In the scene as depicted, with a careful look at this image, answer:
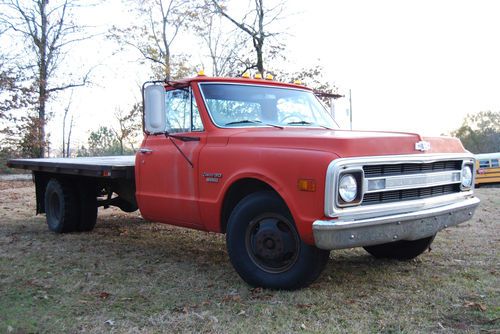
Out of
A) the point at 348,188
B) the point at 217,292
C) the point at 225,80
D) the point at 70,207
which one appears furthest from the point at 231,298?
the point at 70,207

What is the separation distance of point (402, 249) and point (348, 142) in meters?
2.19

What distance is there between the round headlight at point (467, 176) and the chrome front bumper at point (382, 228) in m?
0.43

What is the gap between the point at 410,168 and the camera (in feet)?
14.3

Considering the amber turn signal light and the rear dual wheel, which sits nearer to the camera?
the amber turn signal light

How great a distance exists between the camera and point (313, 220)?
392 centimetres

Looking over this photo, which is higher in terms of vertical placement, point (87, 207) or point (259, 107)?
point (259, 107)

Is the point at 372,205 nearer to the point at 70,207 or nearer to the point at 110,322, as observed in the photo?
the point at 110,322

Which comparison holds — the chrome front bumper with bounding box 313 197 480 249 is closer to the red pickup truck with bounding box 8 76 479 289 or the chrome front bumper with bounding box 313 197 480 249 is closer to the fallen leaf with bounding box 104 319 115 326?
the red pickup truck with bounding box 8 76 479 289

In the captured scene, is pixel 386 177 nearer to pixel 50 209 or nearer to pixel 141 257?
pixel 141 257

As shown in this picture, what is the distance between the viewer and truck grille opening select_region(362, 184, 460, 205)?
4109 millimetres

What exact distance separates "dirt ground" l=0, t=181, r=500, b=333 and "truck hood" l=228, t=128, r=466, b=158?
124cm

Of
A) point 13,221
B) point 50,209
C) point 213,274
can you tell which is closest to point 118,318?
point 213,274

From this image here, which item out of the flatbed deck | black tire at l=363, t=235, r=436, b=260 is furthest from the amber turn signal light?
the flatbed deck

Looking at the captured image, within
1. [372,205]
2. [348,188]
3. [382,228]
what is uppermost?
[348,188]
